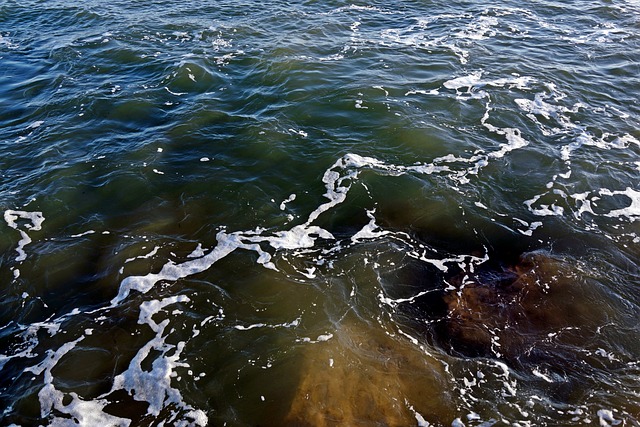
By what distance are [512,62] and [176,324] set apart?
16812 mm

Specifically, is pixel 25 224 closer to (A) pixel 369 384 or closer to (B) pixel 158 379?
(B) pixel 158 379

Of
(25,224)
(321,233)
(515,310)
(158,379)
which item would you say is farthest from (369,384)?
(25,224)

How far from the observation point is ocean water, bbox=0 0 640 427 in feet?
25.4

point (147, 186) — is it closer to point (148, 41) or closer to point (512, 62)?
point (148, 41)

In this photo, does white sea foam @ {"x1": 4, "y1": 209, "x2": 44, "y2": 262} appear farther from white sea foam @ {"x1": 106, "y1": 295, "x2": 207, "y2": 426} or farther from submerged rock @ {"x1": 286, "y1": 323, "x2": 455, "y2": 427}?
submerged rock @ {"x1": 286, "y1": 323, "x2": 455, "y2": 427}

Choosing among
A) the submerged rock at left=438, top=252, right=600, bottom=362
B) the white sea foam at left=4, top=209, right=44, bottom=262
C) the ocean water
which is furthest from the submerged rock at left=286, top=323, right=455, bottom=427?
the white sea foam at left=4, top=209, right=44, bottom=262

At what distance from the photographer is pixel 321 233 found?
36.0ft

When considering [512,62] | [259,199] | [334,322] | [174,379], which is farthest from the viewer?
[512,62]

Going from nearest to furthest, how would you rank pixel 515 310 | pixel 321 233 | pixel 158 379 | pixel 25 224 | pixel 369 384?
pixel 369 384 < pixel 158 379 < pixel 515 310 < pixel 321 233 < pixel 25 224

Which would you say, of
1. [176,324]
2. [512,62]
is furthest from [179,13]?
[176,324]

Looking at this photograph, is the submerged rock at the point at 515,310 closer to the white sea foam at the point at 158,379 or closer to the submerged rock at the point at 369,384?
the submerged rock at the point at 369,384

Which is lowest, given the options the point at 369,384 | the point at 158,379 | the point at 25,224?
the point at 158,379

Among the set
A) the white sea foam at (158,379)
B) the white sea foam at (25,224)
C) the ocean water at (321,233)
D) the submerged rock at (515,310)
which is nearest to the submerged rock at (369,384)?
the ocean water at (321,233)

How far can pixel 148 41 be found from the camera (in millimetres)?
20312
